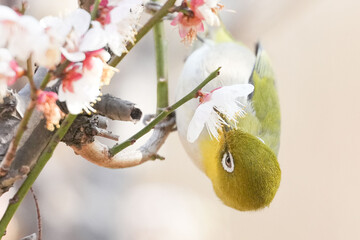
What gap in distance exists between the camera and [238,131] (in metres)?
1.20

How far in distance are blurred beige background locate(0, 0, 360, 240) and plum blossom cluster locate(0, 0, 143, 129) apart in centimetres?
168

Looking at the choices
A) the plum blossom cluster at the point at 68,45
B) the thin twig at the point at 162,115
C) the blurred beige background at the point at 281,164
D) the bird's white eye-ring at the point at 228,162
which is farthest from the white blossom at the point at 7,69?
the blurred beige background at the point at 281,164

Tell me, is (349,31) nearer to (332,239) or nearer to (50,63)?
(332,239)

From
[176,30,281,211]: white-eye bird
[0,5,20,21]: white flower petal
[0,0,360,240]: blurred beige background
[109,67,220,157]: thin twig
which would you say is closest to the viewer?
[0,5,20,21]: white flower petal

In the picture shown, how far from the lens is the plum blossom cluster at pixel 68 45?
1.41 feet

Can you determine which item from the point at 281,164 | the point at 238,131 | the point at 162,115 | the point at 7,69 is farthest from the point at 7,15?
the point at 281,164

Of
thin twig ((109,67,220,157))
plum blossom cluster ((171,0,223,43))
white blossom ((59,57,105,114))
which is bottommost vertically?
thin twig ((109,67,220,157))

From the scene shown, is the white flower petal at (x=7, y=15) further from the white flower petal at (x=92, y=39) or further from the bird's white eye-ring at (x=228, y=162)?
the bird's white eye-ring at (x=228, y=162)

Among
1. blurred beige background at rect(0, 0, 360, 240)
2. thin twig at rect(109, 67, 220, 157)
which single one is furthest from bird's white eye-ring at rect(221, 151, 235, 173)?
blurred beige background at rect(0, 0, 360, 240)

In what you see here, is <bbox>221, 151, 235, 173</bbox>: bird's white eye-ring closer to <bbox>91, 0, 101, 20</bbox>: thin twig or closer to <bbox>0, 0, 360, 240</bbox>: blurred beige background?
<bbox>91, 0, 101, 20</bbox>: thin twig

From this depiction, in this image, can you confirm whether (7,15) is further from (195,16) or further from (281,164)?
(281,164)

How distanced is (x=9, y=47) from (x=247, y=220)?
2.42m

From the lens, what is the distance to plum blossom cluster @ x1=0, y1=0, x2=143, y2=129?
43 centimetres

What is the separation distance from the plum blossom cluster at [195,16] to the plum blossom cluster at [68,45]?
105mm
